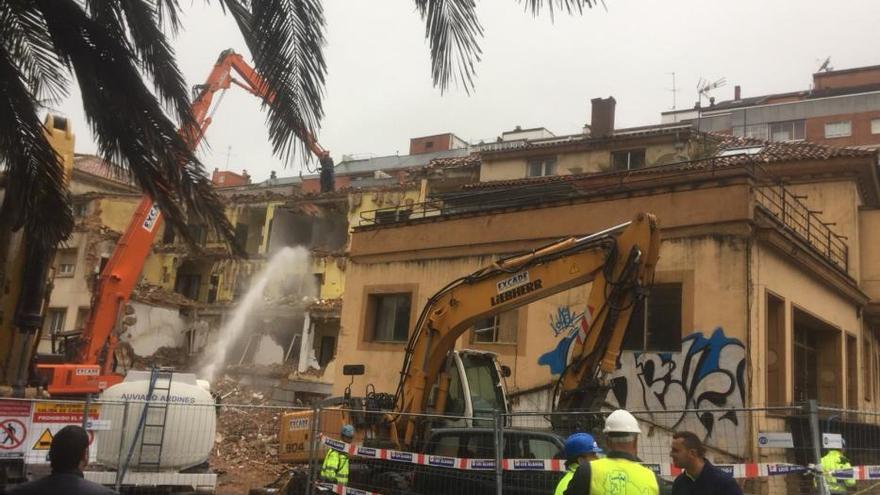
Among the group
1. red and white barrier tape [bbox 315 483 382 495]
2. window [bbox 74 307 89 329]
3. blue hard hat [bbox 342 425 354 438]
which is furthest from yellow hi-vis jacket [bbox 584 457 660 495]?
window [bbox 74 307 89 329]

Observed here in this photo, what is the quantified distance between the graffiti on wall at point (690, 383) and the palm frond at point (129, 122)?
10166 mm

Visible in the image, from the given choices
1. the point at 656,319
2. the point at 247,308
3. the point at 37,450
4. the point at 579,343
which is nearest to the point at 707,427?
the point at 656,319

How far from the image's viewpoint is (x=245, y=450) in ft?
70.3

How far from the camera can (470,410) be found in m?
12.1

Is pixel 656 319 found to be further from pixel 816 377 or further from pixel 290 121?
pixel 290 121

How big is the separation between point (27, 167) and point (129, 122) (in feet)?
2.18

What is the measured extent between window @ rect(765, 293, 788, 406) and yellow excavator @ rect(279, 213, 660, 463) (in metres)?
5.36

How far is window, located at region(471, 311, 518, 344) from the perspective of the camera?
57.9ft

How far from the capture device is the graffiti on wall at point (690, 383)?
13.9 meters

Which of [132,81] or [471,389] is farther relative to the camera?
[471,389]

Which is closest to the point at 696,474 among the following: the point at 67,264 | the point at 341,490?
the point at 341,490

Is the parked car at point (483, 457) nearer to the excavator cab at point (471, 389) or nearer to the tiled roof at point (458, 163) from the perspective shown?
the excavator cab at point (471, 389)

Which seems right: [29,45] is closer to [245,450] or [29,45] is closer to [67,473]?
[67,473]

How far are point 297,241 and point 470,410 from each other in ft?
110
